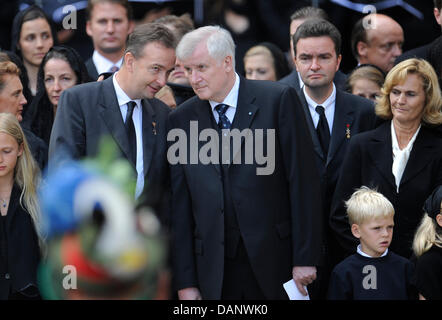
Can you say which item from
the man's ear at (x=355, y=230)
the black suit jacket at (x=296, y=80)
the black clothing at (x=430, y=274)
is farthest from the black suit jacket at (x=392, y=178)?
the black suit jacket at (x=296, y=80)

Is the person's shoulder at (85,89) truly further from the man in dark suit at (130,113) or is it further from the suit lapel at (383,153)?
the suit lapel at (383,153)

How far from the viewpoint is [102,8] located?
7.24 meters

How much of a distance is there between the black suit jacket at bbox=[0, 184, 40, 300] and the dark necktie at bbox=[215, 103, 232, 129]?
4.33 feet

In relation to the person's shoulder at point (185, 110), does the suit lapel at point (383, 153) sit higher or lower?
lower

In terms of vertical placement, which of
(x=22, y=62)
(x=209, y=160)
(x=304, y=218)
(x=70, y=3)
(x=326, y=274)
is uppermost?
(x=70, y=3)

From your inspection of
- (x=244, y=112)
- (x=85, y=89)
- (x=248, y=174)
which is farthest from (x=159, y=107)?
(x=248, y=174)

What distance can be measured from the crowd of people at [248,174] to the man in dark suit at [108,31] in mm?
1426

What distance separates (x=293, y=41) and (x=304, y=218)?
1641 millimetres

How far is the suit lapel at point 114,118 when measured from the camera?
513 cm

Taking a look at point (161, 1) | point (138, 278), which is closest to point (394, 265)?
point (138, 278)

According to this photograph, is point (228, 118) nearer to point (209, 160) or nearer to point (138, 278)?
A: point (209, 160)

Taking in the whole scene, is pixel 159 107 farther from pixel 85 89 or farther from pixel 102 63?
pixel 102 63

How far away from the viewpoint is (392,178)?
220 inches

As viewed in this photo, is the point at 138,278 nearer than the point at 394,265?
Yes
